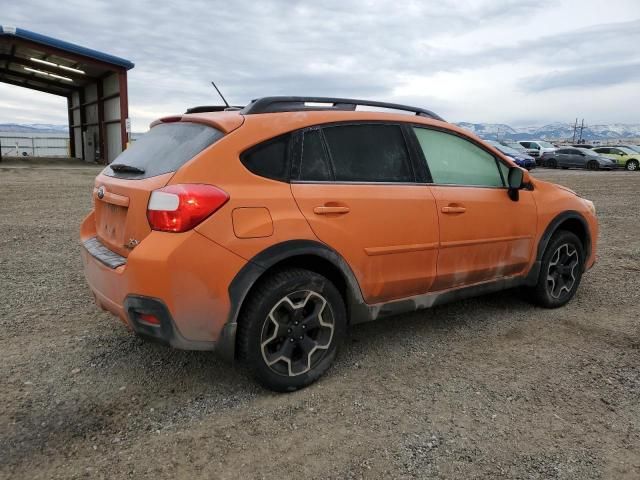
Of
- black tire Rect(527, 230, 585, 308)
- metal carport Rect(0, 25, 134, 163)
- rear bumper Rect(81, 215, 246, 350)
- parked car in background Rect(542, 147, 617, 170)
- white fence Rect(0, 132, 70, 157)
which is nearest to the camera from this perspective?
rear bumper Rect(81, 215, 246, 350)

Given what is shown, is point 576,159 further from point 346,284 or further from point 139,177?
point 139,177

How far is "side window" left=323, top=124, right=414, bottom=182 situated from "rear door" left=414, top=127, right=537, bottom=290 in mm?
240

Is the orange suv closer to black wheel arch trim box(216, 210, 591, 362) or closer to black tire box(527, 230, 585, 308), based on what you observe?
black wheel arch trim box(216, 210, 591, 362)

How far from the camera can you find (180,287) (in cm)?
266

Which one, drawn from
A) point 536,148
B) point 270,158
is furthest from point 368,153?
point 536,148

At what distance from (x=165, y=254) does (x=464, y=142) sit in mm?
2523

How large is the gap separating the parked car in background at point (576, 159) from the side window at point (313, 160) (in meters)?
30.7

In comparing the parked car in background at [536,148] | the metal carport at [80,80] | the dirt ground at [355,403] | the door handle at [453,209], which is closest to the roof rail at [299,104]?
the door handle at [453,209]

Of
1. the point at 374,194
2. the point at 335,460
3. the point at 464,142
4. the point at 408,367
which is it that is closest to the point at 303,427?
the point at 335,460

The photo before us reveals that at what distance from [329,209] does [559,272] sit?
8.59 feet

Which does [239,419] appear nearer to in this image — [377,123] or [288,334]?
[288,334]

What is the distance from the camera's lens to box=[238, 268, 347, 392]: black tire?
2.88 m

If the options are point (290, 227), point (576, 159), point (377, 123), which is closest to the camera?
point (290, 227)

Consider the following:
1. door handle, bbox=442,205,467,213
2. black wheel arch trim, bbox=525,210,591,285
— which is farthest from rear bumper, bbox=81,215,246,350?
black wheel arch trim, bbox=525,210,591,285
